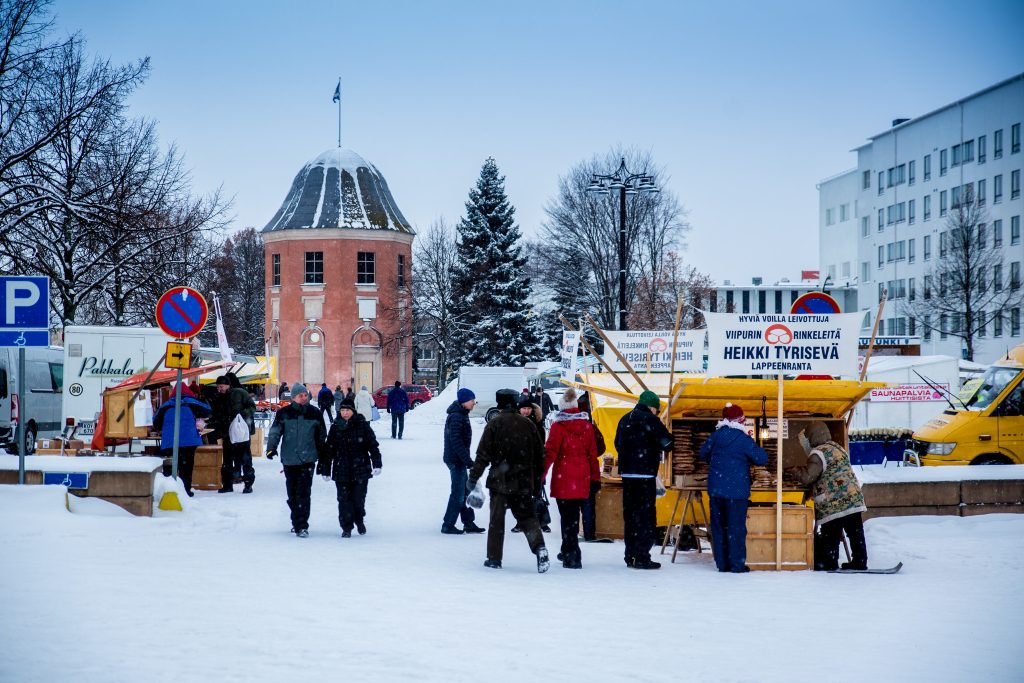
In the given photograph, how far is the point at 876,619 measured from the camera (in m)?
8.87

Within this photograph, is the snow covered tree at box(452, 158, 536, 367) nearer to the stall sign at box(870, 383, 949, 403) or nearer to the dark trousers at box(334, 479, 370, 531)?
the stall sign at box(870, 383, 949, 403)

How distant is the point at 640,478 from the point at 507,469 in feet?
4.45

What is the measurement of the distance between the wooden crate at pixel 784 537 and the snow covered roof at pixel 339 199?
5933 cm

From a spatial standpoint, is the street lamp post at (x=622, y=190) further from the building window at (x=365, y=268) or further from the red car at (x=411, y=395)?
the building window at (x=365, y=268)

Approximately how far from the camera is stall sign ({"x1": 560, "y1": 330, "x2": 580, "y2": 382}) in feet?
58.9

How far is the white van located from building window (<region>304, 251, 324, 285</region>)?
39991 mm

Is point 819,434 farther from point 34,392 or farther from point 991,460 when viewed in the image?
point 34,392

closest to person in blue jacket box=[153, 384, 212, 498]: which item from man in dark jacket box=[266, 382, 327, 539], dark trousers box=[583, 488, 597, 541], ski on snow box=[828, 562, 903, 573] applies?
man in dark jacket box=[266, 382, 327, 539]

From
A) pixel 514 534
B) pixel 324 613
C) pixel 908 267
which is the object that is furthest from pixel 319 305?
pixel 324 613

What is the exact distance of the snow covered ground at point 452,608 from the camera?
705cm

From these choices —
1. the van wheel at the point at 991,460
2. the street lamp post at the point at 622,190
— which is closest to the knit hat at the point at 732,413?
the van wheel at the point at 991,460

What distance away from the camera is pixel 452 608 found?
29.7 feet

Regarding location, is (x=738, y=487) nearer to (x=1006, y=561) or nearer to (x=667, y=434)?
(x=667, y=434)

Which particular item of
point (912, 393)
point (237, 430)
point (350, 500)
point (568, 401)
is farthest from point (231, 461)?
point (912, 393)
